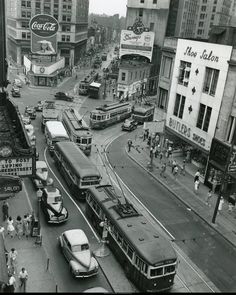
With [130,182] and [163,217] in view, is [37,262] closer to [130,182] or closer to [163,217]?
[163,217]

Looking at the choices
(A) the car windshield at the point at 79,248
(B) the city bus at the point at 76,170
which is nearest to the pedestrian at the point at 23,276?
(A) the car windshield at the point at 79,248

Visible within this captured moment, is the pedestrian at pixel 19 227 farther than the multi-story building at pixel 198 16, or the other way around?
the multi-story building at pixel 198 16

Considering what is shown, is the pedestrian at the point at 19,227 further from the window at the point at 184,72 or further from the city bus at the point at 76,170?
the window at the point at 184,72

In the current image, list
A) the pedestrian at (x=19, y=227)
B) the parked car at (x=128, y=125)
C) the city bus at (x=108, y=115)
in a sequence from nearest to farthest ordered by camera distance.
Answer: the pedestrian at (x=19, y=227) < the city bus at (x=108, y=115) < the parked car at (x=128, y=125)

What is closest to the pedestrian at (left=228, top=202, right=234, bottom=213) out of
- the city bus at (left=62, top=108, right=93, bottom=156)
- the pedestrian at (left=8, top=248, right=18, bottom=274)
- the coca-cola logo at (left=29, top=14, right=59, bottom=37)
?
the city bus at (left=62, top=108, right=93, bottom=156)

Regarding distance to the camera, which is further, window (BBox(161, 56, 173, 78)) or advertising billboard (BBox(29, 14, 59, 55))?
advertising billboard (BBox(29, 14, 59, 55))

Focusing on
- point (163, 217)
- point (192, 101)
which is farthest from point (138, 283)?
point (192, 101)

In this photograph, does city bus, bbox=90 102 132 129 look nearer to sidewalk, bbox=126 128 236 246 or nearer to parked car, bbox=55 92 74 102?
sidewalk, bbox=126 128 236 246
